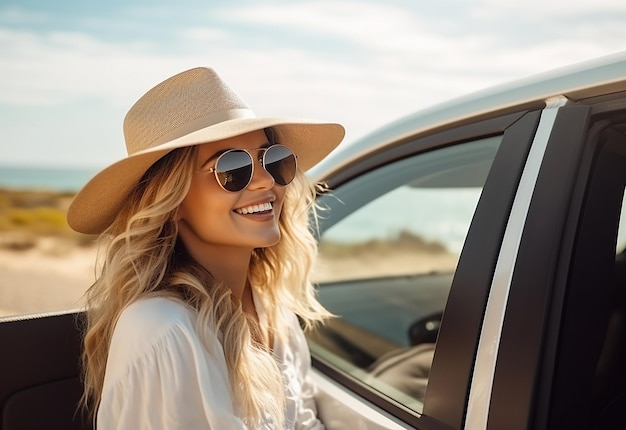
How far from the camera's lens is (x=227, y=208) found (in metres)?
A: 1.66

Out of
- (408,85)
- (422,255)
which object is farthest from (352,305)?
(408,85)

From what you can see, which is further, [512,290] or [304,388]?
[304,388]

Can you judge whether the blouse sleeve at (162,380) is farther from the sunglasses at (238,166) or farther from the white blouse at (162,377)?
the sunglasses at (238,166)

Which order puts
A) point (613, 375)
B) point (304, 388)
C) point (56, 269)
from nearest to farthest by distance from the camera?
point (613, 375) → point (304, 388) → point (56, 269)

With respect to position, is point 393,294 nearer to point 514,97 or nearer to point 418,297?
point 418,297

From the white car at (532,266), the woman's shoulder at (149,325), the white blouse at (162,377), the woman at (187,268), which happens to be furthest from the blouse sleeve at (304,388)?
the woman's shoulder at (149,325)

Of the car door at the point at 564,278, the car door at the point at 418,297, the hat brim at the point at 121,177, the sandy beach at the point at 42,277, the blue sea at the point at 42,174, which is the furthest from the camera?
the blue sea at the point at 42,174

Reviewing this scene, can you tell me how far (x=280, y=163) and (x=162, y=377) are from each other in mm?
646

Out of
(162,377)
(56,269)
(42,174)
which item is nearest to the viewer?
(162,377)

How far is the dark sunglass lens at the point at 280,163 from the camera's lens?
1725mm

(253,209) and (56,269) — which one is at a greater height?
(253,209)

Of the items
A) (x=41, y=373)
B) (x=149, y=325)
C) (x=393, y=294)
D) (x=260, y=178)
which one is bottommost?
(x=41, y=373)

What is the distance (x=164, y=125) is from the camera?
169cm

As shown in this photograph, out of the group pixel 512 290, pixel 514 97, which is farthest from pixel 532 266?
pixel 514 97
